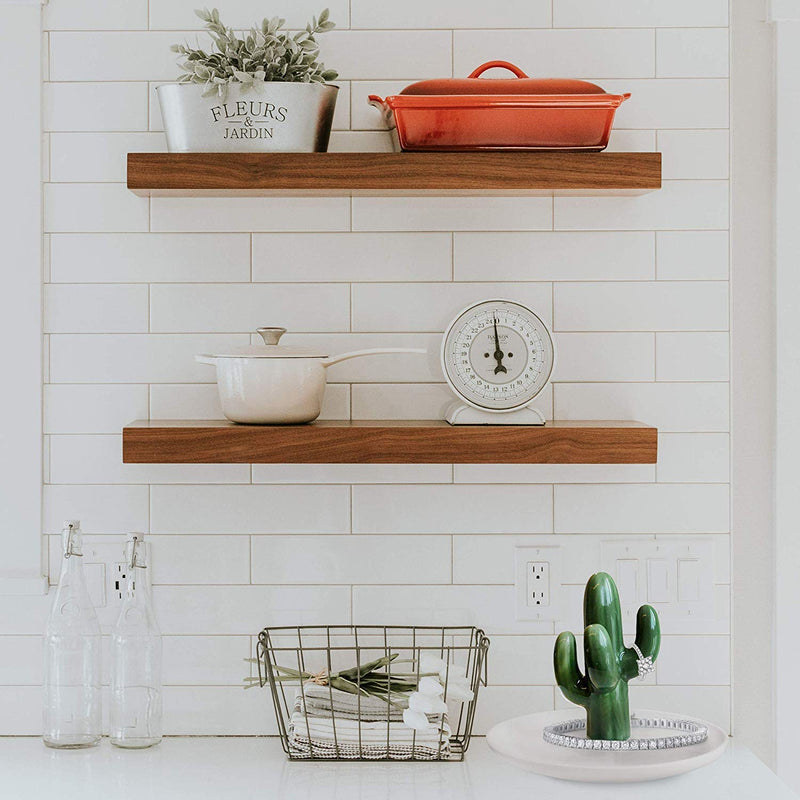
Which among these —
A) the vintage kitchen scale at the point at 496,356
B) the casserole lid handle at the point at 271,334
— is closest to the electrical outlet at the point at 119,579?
the casserole lid handle at the point at 271,334

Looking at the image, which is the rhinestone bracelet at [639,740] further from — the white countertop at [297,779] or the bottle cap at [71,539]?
the bottle cap at [71,539]

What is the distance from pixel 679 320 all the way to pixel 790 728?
0.68m

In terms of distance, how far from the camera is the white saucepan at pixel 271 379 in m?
1.54

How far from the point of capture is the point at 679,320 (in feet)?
5.60

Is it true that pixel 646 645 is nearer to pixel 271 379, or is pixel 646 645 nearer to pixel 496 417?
pixel 496 417

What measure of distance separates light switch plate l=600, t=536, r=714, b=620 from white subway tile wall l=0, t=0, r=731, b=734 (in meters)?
0.02

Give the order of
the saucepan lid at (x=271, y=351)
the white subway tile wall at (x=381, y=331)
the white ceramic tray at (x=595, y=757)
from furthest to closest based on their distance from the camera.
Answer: the white subway tile wall at (x=381, y=331)
the saucepan lid at (x=271, y=351)
the white ceramic tray at (x=595, y=757)

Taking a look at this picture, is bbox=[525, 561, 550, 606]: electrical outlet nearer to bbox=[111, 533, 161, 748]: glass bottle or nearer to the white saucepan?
the white saucepan

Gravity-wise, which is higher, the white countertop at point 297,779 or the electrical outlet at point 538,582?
the electrical outlet at point 538,582

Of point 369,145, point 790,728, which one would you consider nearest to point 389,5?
point 369,145

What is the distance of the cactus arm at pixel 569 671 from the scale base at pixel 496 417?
311 millimetres

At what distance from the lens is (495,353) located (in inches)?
62.1

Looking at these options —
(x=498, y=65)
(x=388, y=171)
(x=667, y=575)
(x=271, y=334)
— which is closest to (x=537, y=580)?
(x=667, y=575)

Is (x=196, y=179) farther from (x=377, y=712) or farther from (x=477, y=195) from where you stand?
(x=377, y=712)
